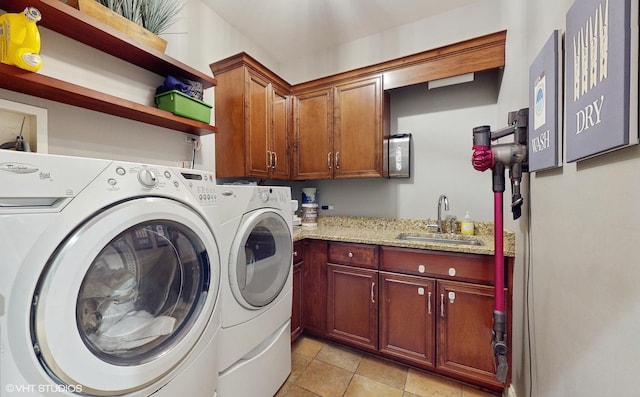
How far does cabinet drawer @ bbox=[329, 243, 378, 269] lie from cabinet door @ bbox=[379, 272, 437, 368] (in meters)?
0.12

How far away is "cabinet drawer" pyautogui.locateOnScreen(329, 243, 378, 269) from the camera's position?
177 centimetres

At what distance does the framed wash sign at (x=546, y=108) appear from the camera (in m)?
0.78

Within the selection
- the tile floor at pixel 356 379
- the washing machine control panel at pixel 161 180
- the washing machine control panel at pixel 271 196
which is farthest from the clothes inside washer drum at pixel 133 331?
the tile floor at pixel 356 379

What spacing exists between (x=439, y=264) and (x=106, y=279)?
1.67 metres

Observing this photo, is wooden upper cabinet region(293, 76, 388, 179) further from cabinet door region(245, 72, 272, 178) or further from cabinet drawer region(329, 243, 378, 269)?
cabinet drawer region(329, 243, 378, 269)

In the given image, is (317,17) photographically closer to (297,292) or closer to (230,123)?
(230,123)

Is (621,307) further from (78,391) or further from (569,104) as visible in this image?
(78,391)

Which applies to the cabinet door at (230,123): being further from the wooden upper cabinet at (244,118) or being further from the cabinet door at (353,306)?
the cabinet door at (353,306)

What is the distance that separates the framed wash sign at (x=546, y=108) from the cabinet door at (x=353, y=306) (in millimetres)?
1182

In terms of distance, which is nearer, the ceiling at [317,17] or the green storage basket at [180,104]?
the green storage basket at [180,104]

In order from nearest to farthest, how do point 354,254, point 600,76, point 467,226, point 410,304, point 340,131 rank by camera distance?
1. point 600,76
2. point 410,304
3. point 354,254
4. point 467,226
5. point 340,131

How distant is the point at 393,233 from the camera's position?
2.12m

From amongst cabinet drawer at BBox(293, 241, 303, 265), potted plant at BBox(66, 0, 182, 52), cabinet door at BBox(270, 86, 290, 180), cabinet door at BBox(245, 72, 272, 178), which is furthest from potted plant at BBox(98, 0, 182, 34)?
cabinet drawer at BBox(293, 241, 303, 265)

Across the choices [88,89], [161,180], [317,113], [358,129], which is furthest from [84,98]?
[358,129]
